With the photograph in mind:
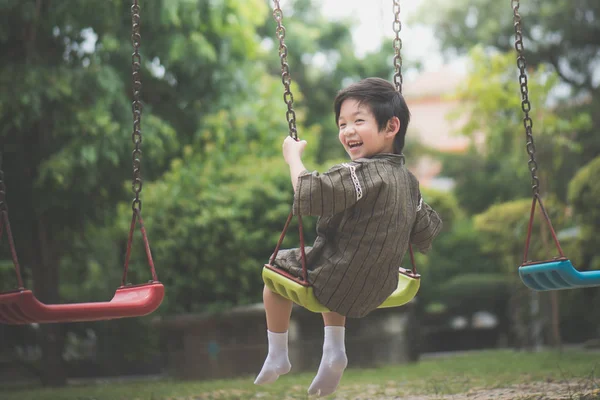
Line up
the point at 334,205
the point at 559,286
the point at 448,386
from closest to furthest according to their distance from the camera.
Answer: the point at 334,205, the point at 559,286, the point at 448,386

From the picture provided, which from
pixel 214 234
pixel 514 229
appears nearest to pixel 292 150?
pixel 214 234

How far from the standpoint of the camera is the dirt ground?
399 centimetres

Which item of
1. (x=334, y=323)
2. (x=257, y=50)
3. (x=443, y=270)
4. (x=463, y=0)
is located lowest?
(x=443, y=270)

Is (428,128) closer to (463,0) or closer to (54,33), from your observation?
(463,0)

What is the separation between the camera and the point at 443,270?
14.9 metres

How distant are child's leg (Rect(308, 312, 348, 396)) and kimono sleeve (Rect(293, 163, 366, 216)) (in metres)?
0.53

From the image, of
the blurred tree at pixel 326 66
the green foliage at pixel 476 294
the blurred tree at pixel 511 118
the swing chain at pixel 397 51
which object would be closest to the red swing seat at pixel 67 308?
the swing chain at pixel 397 51

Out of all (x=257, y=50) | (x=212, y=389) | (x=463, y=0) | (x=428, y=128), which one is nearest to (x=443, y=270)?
(x=463, y=0)

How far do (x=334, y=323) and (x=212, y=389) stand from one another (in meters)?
2.79

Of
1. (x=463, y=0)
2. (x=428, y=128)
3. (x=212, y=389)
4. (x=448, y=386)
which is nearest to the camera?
(x=448, y=386)

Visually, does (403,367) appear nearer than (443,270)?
Yes

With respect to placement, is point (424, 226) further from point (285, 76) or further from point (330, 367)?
point (285, 76)

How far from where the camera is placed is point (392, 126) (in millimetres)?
3176

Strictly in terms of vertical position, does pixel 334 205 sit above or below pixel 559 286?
above
